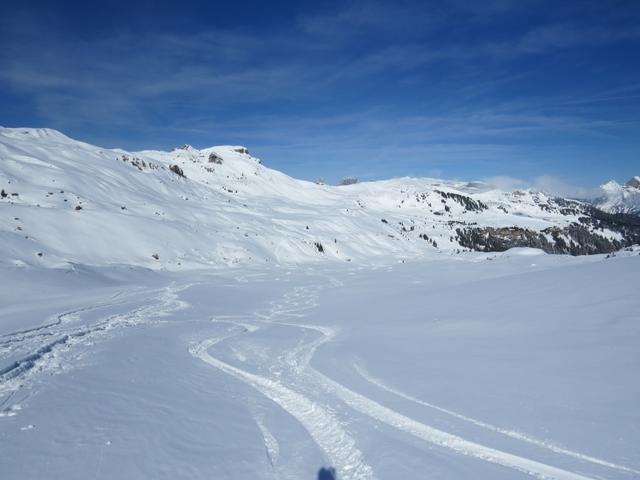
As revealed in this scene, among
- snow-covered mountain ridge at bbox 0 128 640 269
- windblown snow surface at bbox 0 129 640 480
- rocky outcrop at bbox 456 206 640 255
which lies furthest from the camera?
rocky outcrop at bbox 456 206 640 255

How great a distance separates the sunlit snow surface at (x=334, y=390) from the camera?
16.3ft

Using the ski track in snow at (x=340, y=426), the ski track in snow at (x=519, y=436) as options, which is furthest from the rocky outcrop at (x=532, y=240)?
the ski track in snow at (x=519, y=436)

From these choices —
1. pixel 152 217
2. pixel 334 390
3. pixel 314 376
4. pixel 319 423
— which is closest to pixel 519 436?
pixel 319 423

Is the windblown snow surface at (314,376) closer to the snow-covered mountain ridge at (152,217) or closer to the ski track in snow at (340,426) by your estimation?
the ski track in snow at (340,426)

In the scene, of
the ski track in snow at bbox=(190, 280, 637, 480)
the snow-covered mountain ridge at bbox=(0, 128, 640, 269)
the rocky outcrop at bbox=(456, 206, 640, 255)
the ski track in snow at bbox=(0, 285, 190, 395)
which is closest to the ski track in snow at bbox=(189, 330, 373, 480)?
the ski track in snow at bbox=(190, 280, 637, 480)

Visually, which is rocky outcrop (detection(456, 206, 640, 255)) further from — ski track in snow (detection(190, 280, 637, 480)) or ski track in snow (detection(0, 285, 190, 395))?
ski track in snow (detection(190, 280, 637, 480))

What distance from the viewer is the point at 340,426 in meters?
6.21

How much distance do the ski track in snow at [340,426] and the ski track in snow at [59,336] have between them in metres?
3.21

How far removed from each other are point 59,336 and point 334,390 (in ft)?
27.4

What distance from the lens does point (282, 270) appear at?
36688 mm

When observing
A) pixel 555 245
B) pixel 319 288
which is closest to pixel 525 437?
pixel 319 288

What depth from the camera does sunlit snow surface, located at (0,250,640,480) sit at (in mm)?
4965

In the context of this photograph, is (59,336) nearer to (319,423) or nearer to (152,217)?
(319,423)

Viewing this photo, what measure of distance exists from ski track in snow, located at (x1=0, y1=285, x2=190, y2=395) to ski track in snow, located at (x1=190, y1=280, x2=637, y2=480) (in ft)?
10.5
